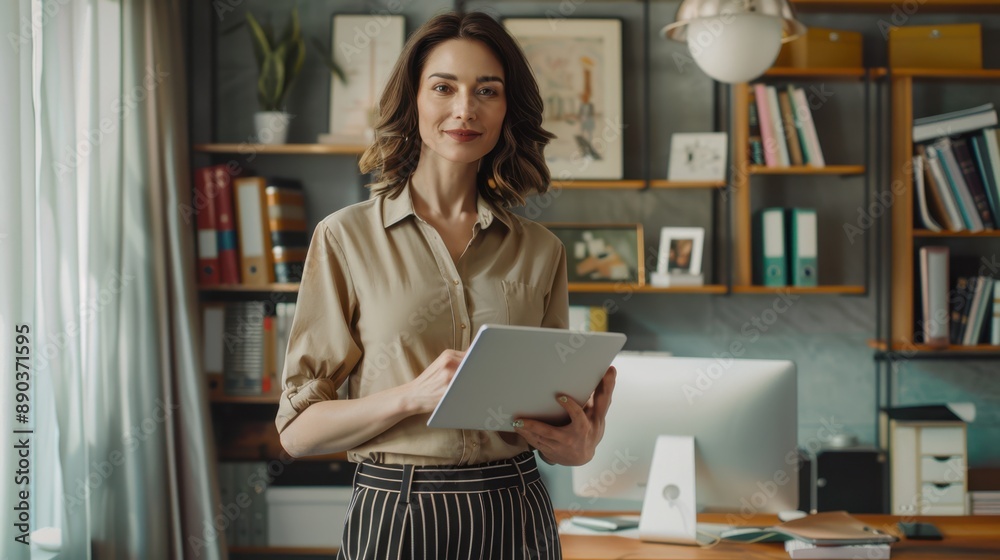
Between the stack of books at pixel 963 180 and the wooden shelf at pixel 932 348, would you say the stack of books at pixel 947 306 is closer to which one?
the wooden shelf at pixel 932 348

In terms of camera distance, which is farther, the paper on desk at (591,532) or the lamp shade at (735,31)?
the lamp shade at (735,31)

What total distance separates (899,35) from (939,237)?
81 centimetres

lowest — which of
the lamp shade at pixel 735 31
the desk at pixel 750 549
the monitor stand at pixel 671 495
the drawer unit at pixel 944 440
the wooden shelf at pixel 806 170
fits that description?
the drawer unit at pixel 944 440

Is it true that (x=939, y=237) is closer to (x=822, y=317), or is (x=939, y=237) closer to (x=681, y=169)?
(x=822, y=317)

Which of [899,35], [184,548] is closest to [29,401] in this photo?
[184,548]

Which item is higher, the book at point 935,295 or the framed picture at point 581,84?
the framed picture at point 581,84

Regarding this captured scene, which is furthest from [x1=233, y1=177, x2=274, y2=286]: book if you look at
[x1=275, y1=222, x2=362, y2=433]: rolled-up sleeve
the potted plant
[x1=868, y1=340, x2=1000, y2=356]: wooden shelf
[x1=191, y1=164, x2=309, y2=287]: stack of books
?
[x1=868, y1=340, x2=1000, y2=356]: wooden shelf

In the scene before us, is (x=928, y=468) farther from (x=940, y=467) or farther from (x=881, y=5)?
(x=881, y=5)

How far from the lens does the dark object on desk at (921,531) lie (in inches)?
77.3

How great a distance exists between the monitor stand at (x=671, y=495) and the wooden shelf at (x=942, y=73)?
214 cm

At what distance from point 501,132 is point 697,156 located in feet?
7.08

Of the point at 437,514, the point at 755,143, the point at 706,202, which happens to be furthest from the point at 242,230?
the point at 437,514

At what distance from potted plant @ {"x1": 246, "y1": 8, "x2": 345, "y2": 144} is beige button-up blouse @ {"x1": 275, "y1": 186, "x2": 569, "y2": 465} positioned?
2.13 meters

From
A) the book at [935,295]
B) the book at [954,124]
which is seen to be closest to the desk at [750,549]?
the book at [935,295]
